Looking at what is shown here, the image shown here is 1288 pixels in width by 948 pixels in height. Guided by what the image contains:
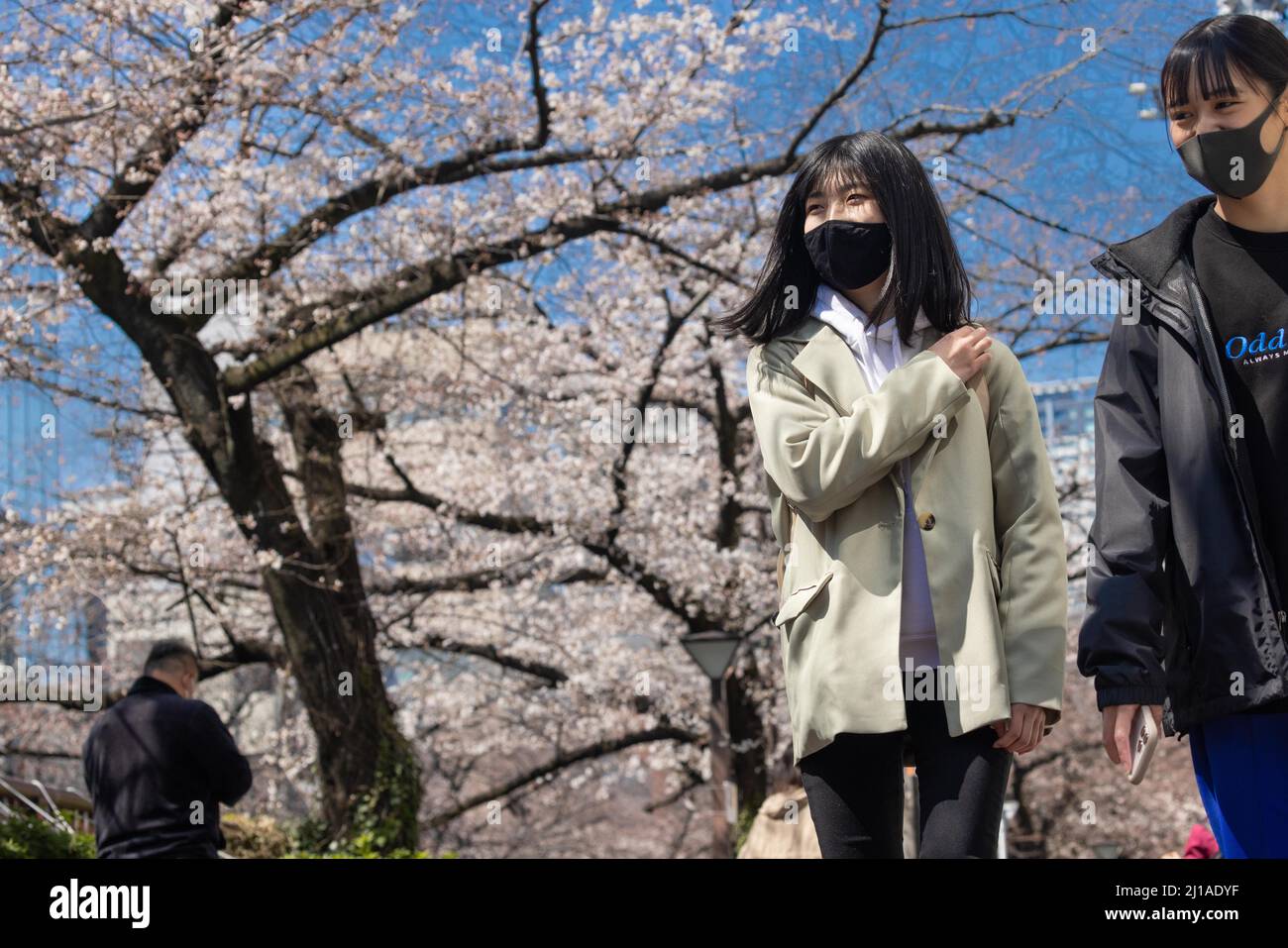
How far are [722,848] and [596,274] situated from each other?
557cm

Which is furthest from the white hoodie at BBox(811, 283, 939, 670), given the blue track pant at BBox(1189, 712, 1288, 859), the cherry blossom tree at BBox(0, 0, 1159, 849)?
the cherry blossom tree at BBox(0, 0, 1159, 849)

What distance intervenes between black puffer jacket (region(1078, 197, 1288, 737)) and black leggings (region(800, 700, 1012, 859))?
0.79ft

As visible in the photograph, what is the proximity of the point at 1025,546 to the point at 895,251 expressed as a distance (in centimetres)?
60

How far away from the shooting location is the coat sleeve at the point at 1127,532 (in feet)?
7.09

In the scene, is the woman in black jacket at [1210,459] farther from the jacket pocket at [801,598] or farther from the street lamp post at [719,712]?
the street lamp post at [719,712]

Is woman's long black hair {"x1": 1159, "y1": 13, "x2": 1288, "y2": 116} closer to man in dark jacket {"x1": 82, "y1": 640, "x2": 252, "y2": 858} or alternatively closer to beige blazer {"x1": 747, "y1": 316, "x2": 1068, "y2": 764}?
beige blazer {"x1": 747, "y1": 316, "x2": 1068, "y2": 764}

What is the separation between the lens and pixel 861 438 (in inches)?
91.5

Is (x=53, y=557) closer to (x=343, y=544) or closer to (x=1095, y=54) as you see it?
(x=343, y=544)

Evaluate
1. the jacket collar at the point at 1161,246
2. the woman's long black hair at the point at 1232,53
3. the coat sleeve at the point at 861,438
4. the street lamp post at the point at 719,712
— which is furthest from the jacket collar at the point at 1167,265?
the street lamp post at the point at 719,712

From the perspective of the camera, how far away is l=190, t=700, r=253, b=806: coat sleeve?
5.18 meters

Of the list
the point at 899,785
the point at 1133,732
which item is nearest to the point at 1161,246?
the point at 1133,732

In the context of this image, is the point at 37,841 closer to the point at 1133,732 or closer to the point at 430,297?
the point at 430,297

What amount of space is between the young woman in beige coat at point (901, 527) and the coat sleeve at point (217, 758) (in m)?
3.39

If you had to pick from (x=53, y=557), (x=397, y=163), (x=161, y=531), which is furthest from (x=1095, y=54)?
(x=53, y=557)
